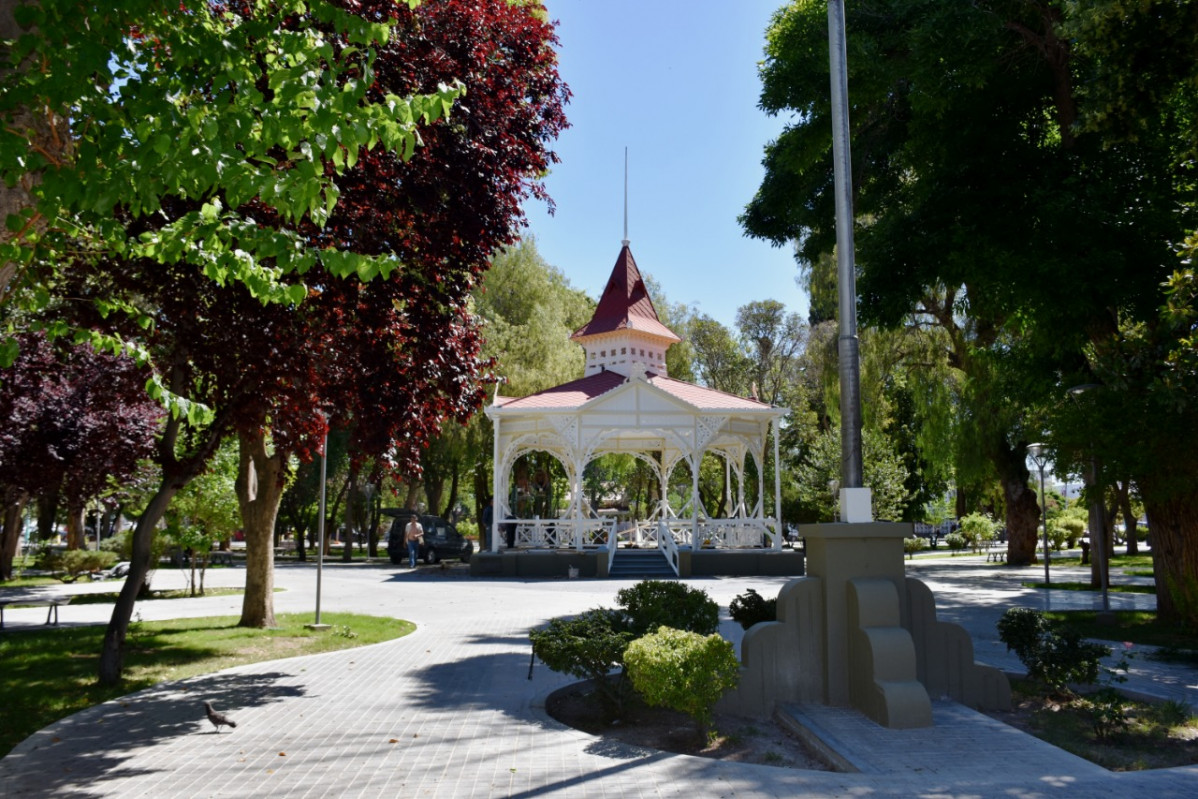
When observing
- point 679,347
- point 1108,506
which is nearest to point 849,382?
point 1108,506

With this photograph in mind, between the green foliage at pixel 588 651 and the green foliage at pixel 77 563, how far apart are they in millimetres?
22478

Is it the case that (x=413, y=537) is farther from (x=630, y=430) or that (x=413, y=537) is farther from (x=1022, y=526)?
(x=1022, y=526)

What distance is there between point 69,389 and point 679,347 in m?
26.8

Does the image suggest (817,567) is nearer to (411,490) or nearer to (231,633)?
(231,633)

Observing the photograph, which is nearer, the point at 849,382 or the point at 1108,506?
the point at 849,382

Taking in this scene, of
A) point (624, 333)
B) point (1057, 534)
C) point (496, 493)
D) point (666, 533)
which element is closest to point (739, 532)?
point (666, 533)

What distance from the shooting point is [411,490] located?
40.8 m

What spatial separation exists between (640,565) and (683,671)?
61.1 ft

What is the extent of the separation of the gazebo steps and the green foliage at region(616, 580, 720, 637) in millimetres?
15510

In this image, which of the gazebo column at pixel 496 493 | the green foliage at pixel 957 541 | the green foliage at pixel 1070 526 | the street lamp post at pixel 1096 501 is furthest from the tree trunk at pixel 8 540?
the green foliage at pixel 1070 526

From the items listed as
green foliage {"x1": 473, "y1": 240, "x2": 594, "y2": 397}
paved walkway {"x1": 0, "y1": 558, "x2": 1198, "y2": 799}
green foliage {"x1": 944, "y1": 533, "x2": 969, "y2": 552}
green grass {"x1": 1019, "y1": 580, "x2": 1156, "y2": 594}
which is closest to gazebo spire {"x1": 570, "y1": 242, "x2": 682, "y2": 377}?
green foliage {"x1": 473, "y1": 240, "x2": 594, "y2": 397}

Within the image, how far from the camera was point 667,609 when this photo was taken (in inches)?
333

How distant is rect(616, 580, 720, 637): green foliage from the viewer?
27.3 ft

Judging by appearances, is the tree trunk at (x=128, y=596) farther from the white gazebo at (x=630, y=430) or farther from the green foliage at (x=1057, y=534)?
the green foliage at (x=1057, y=534)
